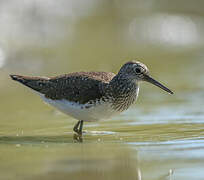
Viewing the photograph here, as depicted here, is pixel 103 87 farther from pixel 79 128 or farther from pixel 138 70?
pixel 79 128

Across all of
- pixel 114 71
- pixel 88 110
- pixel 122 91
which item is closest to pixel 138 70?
pixel 122 91

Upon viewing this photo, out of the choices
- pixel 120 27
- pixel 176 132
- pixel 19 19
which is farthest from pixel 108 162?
pixel 120 27

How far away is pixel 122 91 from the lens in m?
11.0

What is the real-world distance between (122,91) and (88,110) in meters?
0.79

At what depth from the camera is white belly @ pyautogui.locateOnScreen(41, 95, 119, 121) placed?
10742mm

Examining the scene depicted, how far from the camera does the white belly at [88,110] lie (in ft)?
35.2

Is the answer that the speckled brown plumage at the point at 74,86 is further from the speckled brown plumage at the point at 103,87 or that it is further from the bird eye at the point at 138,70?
the bird eye at the point at 138,70

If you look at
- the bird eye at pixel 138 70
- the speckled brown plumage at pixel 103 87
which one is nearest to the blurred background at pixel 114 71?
the speckled brown plumage at pixel 103 87

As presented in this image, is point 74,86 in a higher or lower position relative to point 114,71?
higher

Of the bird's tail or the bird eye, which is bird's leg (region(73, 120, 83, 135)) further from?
the bird eye

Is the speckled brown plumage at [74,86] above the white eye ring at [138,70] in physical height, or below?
below

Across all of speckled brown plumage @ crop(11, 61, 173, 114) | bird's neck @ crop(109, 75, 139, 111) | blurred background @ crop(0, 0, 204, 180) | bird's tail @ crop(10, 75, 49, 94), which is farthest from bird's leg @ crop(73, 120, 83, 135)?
bird's tail @ crop(10, 75, 49, 94)

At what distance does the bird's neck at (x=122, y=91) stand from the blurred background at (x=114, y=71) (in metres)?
0.55

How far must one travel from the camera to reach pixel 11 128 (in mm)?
11484
